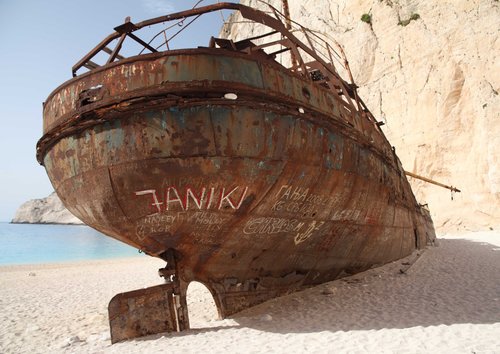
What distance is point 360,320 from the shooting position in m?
4.34

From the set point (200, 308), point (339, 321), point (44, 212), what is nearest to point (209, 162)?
point (339, 321)

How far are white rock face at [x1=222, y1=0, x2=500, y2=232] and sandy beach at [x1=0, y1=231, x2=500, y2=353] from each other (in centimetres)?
1450

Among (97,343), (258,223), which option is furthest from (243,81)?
(97,343)

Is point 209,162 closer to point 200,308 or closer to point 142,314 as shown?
point 142,314

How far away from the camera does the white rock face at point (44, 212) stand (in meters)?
113

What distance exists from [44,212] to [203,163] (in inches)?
5539

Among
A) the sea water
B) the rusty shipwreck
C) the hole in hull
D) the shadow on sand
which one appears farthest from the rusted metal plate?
the sea water

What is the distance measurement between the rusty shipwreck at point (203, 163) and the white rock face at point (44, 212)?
386 ft

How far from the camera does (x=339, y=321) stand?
4344 mm

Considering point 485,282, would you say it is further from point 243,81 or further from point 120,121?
point 120,121

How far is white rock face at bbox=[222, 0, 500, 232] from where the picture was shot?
66.9 ft

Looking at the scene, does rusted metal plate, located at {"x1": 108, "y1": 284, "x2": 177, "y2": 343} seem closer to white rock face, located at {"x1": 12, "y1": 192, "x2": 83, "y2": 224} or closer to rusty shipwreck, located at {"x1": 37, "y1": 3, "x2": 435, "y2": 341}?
rusty shipwreck, located at {"x1": 37, "y1": 3, "x2": 435, "y2": 341}

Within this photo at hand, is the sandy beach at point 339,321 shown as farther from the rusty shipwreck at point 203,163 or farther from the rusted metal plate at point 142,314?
the rusty shipwreck at point 203,163

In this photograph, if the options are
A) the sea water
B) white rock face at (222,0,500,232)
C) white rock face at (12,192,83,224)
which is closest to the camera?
white rock face at (222,0,500,232)
